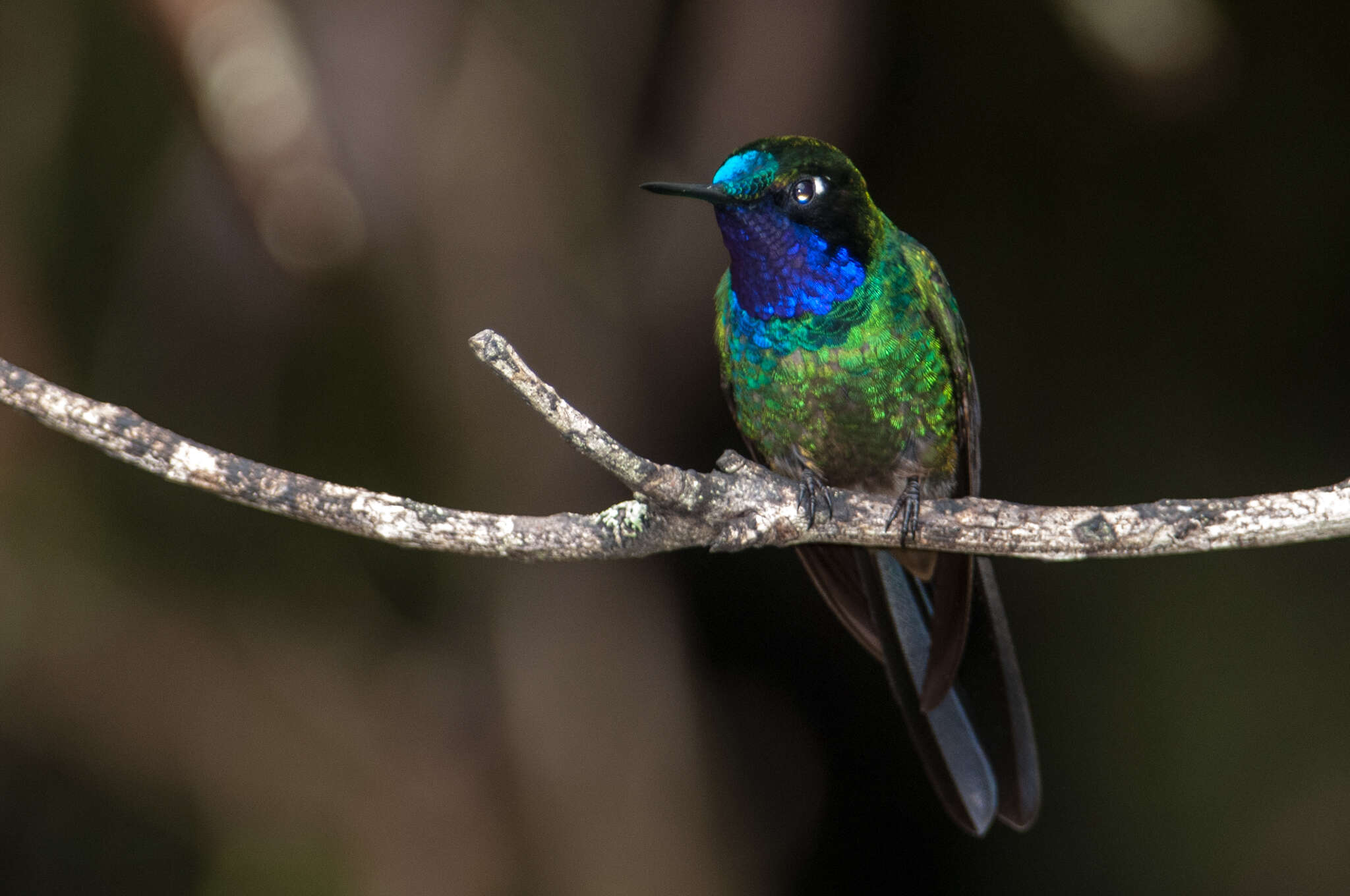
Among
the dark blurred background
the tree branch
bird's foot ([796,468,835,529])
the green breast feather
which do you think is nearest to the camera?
the tree branch

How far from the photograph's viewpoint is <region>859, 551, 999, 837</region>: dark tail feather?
2658 millimetres

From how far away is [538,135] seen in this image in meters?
3.68

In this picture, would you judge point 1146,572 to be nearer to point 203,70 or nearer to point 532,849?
point 532,849

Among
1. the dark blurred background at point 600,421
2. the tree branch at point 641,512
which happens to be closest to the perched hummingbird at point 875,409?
the tree branch at point 641,512

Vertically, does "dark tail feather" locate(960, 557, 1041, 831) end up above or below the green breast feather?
below

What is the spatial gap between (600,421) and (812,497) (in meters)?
1.58

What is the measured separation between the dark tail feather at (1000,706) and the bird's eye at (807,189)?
3.34 ft

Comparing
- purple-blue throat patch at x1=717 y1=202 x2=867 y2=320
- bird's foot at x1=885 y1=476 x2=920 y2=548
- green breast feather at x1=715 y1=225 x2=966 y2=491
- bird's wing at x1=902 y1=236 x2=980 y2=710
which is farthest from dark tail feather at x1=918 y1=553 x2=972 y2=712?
purple-blue throat patch at x1=717 y1=202 x2=867 y2=320

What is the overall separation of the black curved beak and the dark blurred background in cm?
161

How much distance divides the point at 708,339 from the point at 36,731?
8.80ft

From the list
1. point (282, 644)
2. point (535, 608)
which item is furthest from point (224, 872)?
point (535, 608)

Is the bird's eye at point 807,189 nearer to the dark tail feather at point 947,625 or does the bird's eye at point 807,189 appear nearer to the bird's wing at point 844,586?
the bird's wing at point 844,586

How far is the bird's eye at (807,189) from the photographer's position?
2066 mm

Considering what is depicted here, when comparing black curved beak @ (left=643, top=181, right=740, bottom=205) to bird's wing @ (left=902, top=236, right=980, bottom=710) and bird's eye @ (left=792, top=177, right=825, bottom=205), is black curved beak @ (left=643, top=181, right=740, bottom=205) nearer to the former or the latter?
bird's eye @ (left=792, top=177, right=825, bottom=205)
